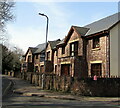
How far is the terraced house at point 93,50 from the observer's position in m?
20.6

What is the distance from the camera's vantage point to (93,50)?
74.9 ft

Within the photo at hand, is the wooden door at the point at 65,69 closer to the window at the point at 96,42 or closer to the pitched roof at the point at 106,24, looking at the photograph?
the window at the point at 96,42

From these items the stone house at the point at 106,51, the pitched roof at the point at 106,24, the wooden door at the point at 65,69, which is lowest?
the wooden door at the point at 65,69

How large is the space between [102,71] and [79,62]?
358 cm

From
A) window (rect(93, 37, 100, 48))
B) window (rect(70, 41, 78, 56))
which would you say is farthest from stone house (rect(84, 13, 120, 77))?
window (rect(70, 41, 78, 56))

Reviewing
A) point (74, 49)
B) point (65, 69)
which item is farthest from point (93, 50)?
point (65, 69)

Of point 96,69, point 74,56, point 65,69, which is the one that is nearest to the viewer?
point 96,69

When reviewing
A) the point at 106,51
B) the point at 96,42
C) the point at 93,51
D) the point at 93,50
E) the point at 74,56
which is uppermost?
the point at 96,42

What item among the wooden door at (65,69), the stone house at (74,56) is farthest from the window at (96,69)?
the wooden door at (65,69)

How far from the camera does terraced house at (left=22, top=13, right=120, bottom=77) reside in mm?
20609

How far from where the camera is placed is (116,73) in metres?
20.6

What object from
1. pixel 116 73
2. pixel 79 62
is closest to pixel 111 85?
pixel 116 73

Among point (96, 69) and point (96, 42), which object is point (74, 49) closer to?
point (96, 42)

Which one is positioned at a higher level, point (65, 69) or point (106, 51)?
point (106, 51)
